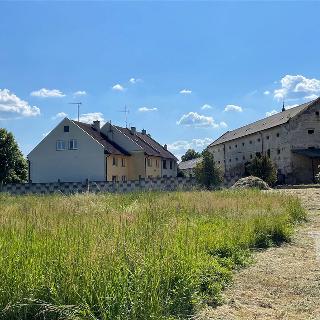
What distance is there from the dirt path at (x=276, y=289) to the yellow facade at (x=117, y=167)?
37.7 meters

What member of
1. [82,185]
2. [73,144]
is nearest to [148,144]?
[73,144]

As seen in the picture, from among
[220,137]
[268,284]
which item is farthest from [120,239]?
[220,137]

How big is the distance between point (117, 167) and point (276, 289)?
139 ft

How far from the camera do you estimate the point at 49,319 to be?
3826mm

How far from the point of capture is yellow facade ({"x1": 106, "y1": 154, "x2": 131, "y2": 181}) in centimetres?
4519

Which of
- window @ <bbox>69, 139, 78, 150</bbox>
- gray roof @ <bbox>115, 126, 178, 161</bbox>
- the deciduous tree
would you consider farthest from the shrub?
the deciduous tree

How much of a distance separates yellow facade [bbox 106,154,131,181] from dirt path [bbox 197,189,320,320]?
124 ft

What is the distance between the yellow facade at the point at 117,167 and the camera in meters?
45.2

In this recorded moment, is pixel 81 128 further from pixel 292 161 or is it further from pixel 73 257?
pixel 73 257

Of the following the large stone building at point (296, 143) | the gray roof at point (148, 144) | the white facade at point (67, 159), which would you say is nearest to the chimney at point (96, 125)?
the gray roof at point (148, 144)

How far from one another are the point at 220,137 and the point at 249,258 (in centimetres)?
7234

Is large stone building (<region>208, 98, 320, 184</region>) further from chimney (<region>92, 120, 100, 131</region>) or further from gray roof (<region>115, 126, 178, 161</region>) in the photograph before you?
chimney (<region>92, 120, 100, 131</region>)

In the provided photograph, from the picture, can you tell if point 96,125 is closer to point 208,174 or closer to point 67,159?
point 67,159

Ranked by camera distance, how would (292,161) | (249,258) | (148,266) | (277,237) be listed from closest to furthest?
(148,266) < (249,258) < (277,237) < (292,161)
